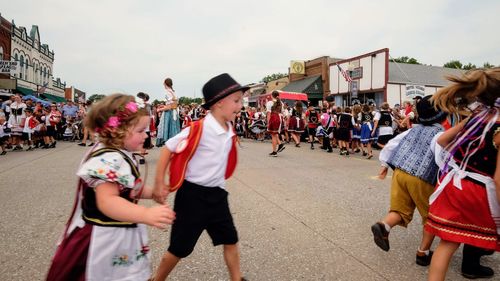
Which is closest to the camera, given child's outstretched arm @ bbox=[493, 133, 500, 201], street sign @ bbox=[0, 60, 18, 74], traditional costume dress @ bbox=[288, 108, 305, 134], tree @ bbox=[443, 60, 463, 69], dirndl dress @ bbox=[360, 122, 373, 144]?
child's outstretched arm @ bbox=[493, 133, 500, 201]

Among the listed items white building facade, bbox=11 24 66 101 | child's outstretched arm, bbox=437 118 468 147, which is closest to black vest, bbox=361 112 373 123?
child's outstretched arm, bbox=437 118 468 147

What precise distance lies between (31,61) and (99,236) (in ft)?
152

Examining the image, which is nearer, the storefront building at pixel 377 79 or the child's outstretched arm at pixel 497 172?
the child's outstretched arm at pixel 497 172

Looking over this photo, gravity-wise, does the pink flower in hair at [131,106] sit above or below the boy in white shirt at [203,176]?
above

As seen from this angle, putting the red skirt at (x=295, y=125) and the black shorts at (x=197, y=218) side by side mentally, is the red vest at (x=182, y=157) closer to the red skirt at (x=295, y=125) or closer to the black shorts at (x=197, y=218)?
the black shorts at (x=197, y=218)

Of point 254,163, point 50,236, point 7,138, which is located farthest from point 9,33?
point 50,236

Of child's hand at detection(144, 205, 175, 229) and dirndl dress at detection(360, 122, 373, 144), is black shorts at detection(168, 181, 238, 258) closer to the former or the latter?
child's hand at detection(144, 205, 175, 229)

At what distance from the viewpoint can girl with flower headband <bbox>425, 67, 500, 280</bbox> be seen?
2223 mm

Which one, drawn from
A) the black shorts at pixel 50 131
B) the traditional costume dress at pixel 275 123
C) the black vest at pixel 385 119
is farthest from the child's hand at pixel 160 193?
the black shorts at pixel 50 131

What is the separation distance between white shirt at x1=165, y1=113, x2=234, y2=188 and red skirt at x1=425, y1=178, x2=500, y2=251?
153cm

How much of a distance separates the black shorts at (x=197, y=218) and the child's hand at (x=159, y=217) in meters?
0.65

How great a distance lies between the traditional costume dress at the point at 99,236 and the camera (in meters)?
1.69

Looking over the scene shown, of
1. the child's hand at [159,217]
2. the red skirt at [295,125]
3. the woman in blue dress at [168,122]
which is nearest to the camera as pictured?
the child's hand at [159,217]

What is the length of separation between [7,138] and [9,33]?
26640mm
